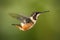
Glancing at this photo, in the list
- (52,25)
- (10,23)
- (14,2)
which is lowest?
(52,25)

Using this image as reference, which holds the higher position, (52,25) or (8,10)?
(8,10)

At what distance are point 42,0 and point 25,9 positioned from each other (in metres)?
0.14

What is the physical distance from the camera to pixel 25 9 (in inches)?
48.3

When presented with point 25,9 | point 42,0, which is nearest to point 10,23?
point 25,9

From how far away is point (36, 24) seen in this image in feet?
4.01

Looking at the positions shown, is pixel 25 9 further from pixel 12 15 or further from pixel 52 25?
pixel 52 25

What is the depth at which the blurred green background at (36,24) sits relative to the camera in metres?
1.21

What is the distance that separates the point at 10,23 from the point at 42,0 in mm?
277

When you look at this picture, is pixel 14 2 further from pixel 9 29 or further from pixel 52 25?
pixel 52 25

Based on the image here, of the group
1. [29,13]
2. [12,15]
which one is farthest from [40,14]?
[12,15]

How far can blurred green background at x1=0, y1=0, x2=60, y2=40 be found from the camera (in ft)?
3.99

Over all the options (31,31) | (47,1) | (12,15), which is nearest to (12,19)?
(12,15)

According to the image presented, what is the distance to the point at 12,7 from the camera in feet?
4.01

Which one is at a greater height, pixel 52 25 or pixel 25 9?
pixel 25 9
